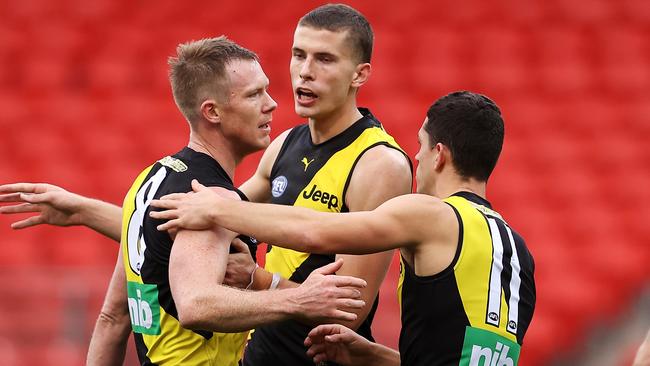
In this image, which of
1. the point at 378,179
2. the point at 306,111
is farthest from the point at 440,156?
the point at 306,111

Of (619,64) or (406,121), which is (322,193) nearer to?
(406,121)

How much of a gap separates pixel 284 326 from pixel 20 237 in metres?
6.29

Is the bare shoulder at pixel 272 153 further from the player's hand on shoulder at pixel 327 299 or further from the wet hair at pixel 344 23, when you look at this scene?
the player's hand on shoulder at pixel 327 299

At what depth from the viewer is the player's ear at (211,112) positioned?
4.86 meters

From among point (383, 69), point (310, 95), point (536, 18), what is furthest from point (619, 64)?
point (310, 95)

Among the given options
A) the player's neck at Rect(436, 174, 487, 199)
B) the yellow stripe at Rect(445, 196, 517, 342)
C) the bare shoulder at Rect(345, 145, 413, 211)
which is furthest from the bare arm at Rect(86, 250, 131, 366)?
the yellow stripe at Rect(445, 196, 517, 342)

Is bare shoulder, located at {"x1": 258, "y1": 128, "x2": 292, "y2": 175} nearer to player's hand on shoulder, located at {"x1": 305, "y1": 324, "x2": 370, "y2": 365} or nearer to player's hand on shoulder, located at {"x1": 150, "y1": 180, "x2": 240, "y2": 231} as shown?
player's hand on shoulder, located at {"x1": 305, "y1": 324, "x2": 370, "y2": 365}

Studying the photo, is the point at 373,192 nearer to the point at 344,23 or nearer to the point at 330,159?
the point at 330,159

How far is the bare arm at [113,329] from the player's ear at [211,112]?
887 millimetres

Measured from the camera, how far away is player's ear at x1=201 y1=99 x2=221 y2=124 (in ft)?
15.9

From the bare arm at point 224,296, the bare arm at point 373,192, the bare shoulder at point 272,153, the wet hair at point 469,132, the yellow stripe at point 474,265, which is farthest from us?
the bare shoulder at point 272,153

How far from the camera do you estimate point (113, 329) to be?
17.5 ft

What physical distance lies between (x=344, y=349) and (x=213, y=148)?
41.1 inches

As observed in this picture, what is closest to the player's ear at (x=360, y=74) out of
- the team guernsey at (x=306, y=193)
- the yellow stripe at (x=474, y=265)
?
the team guernsey at (x=306, y=193)
